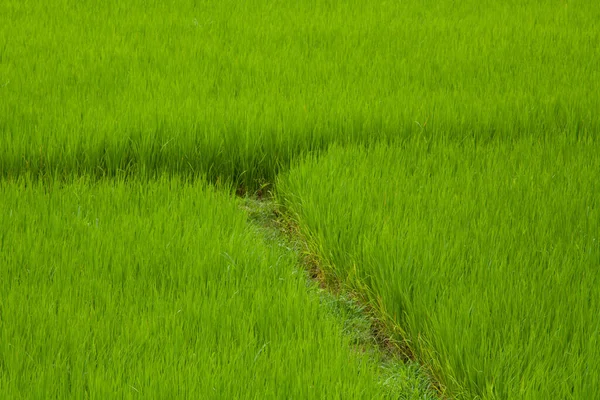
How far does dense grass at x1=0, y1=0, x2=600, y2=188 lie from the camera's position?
10.3 feet

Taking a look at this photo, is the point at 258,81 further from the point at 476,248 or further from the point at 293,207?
the point at 476,248

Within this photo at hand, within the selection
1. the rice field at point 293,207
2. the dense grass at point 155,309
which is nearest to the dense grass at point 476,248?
the rice field at point 293,207

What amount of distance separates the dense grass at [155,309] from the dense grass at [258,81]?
1.46 feet

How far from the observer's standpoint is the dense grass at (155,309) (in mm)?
1722

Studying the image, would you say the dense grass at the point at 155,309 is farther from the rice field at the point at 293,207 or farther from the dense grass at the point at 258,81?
the dense grass at the point at 258,81

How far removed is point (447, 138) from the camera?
3.29 meters

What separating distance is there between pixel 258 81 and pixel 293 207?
101 centimetres

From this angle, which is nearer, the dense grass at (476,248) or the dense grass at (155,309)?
the dense grass at (155,309)

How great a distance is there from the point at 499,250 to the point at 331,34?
8.16 feet

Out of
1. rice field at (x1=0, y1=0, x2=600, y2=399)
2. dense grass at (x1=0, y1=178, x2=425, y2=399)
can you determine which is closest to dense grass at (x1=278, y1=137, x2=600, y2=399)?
rice field at (x1=0, y1=0, x2=600, y2=399)

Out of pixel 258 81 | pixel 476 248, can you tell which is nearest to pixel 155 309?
pixel 476 248

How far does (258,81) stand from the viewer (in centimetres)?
369

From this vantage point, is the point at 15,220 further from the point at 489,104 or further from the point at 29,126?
the point at 489,104

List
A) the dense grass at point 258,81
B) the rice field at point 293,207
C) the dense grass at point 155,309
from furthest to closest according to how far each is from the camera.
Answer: the dense grass at point 258,81
the rice field at point 293,207
the dense grass at point 155,309
